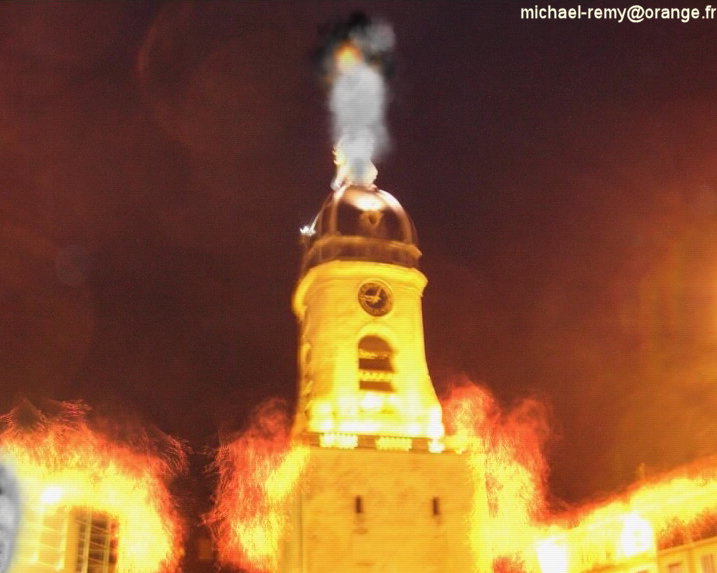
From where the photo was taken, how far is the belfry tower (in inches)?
1430

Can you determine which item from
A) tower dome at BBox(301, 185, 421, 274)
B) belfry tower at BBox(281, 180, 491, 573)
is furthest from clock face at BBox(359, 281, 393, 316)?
tower dome at BBox(301, 185, 421, 274)

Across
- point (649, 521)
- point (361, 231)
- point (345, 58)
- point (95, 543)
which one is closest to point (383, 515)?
point (649, 521)

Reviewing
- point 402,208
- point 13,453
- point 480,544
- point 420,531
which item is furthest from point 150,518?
point 402,208

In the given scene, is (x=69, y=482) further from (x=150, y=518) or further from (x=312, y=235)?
(x=312, y=235)

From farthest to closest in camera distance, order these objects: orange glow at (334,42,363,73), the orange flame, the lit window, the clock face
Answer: orange glow at (334,42,363,73)
the clock face
the lit window
the orange flame

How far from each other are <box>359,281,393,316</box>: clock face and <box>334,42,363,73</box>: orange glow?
11.2 metres

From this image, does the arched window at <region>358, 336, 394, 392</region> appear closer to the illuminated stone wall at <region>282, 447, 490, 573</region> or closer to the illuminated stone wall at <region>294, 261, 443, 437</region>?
the illuminated stone wall at <region>294, 261, 443, 437</region>

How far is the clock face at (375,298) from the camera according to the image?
42.5m

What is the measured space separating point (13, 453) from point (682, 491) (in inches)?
957

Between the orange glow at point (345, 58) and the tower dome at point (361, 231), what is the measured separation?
6076 millimetres

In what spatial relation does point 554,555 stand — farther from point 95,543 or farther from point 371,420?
point 95,543

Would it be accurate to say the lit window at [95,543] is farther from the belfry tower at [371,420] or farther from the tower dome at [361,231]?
the tower dome at [361,231]

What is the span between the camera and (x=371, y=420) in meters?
39.9

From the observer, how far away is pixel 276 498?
38.4 metres
